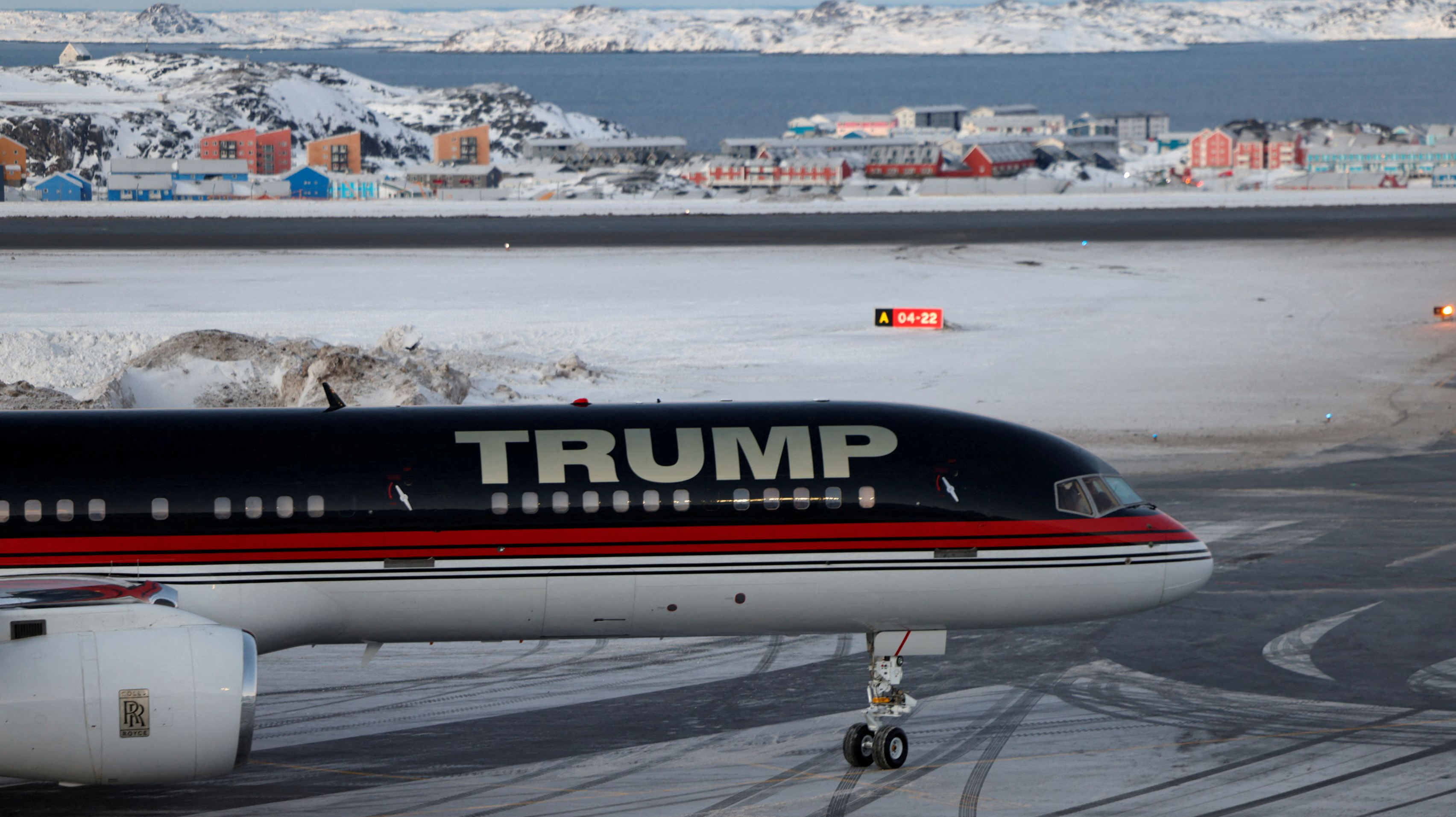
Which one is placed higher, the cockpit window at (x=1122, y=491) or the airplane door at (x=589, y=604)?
the cockpit window at (x=1122, y=491)

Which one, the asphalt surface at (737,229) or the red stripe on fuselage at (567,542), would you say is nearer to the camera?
the red stripe on fuselage at (567,542)

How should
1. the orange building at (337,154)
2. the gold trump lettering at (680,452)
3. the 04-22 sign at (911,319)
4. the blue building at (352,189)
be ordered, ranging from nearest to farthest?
the gold trump lettering at (680,452), the 04-22 sign at (911,319), the blue building at (352,189), the orange building at (337,154)

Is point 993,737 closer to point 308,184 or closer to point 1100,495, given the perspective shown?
point 1100,495

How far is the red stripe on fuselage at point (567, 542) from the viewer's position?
19.7 meters

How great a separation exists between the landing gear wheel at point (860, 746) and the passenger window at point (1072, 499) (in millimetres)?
4174

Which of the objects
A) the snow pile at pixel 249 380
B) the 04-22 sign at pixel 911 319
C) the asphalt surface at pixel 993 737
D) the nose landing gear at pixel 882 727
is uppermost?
the snow pile at pixel 249 380

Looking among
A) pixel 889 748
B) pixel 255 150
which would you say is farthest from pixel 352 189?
pixel 889 748

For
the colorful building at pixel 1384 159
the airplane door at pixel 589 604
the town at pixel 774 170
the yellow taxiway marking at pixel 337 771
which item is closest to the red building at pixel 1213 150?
the town at pixel 774 170

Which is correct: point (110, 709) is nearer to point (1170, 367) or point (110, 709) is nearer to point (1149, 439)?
point (1149, 439)

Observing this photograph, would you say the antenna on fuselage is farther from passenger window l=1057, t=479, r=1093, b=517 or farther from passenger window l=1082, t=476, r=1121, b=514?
passenger window l=1082, t=476, r=1121, b=514

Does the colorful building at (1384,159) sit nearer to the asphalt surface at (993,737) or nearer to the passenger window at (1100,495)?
the asphalt surface at (993,737)

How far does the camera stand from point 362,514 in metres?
20.0

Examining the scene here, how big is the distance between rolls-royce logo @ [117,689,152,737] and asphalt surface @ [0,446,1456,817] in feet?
8.74

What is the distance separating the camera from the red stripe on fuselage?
1966cm
